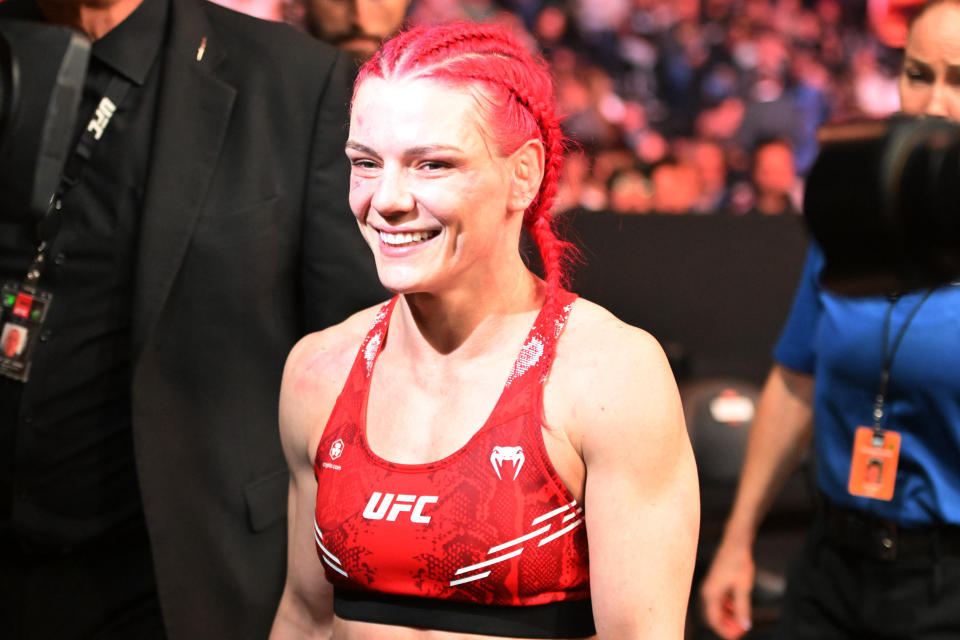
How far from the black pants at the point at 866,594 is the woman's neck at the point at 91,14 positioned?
4.98 feet

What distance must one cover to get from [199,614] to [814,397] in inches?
46.1

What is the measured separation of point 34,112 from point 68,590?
3.33 feet

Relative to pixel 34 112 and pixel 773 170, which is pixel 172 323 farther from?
pixel 773 170

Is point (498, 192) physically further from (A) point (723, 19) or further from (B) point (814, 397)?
(A) point (723, 19)

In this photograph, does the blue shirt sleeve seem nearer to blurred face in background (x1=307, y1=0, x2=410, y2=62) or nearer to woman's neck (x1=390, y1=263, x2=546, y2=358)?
woman's neck (x1=390, y1=263, x2=546, y2=358)

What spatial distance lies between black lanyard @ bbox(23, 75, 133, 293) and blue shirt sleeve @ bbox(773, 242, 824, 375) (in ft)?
4.19

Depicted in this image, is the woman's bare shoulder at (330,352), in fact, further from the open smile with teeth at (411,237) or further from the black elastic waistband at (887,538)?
the black elastic waistband at (887,538)

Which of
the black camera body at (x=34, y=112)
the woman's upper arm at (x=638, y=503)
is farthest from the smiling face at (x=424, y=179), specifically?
the black camera body at (x=34, y=112)

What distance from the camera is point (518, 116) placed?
1.47 meters

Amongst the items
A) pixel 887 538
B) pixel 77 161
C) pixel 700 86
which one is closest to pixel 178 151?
pixel 77 161

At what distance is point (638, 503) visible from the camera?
139cm

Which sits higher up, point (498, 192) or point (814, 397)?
point (498, 192)

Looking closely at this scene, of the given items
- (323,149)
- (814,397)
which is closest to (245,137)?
(323,149)

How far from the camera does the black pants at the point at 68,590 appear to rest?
1959mm
